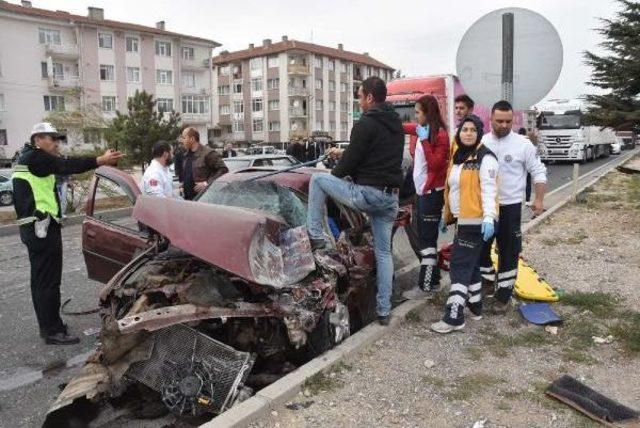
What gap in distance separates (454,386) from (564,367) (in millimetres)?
903

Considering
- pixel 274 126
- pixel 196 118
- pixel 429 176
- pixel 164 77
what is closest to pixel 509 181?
pixel 429 176

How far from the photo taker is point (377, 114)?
4.38 m

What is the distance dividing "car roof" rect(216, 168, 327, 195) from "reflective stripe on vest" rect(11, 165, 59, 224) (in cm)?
153

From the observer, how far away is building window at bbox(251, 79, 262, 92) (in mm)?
77250

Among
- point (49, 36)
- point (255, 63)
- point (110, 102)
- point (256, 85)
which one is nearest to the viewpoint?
point (49, 36)

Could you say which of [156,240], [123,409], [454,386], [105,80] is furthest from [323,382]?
[105,80]

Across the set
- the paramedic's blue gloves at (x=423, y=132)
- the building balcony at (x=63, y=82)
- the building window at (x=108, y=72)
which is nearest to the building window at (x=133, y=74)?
the building window at (x=108, y=72)

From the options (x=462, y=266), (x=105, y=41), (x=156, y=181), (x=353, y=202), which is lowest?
(x=462, y=266)

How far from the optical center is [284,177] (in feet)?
17.1

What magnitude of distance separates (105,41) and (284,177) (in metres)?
53.4

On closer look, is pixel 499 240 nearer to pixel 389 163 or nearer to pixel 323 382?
pixel 389 163

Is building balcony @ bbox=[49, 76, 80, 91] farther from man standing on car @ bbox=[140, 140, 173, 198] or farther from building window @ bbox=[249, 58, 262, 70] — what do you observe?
man standing on car @ bbox=[140, 140, 173, 198]

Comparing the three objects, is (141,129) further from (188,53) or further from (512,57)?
(188,53)

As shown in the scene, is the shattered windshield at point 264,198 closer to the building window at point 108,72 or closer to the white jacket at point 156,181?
the white jacket at point 156,181
